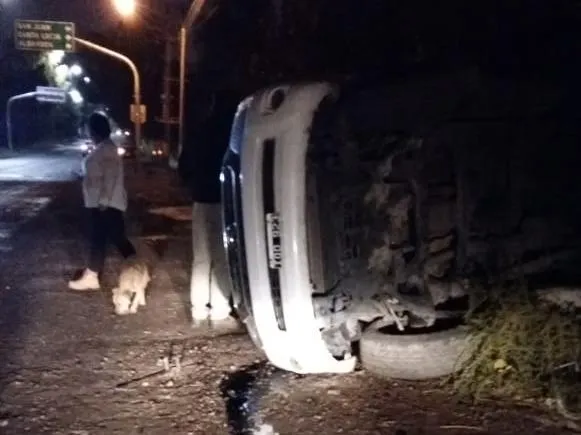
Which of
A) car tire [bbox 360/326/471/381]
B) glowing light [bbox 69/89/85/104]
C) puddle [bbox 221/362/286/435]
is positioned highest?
car tire [bbox 360/326/471/381]

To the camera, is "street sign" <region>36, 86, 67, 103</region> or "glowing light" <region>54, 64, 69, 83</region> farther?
"glowing light" <region>54, 64, 69, 83</region>

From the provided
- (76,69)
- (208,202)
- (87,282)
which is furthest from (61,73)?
(208,202)

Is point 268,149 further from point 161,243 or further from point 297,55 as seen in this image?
point 297,55

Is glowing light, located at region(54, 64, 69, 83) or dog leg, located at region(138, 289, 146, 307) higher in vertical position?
glowing light, located at region(54, 64, 69, 83)

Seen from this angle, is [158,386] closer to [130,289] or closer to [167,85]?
[130,289]

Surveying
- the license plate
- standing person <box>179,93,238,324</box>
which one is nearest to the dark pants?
standing person <box>179,93,238,324</box>

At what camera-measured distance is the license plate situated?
5.43 metres

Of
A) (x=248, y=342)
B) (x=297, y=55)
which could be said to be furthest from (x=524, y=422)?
(x=297, y=55)

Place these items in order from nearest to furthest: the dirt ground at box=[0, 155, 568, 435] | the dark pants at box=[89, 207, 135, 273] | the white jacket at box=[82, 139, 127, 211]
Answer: the dirt ground at box=[0, 155, 568, 435] < the white jacket at box=[82, 139, 127, 211] < the dark pants at box=[89, 207, 135, 273]

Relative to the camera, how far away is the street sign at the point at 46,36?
3503 cm

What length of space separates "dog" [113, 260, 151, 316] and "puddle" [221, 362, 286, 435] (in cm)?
209

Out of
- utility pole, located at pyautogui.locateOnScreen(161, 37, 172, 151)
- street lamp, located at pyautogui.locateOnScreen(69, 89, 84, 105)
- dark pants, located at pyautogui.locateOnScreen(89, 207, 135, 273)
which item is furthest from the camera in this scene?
street lamp, located at pyautogui.locateOnScreen(69, 89, 84, 105)

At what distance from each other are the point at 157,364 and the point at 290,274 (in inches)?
62.6

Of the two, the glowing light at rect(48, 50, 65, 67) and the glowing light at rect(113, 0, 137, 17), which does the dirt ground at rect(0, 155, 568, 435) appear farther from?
the glowing light at rect(48, 50, 65, 67)
